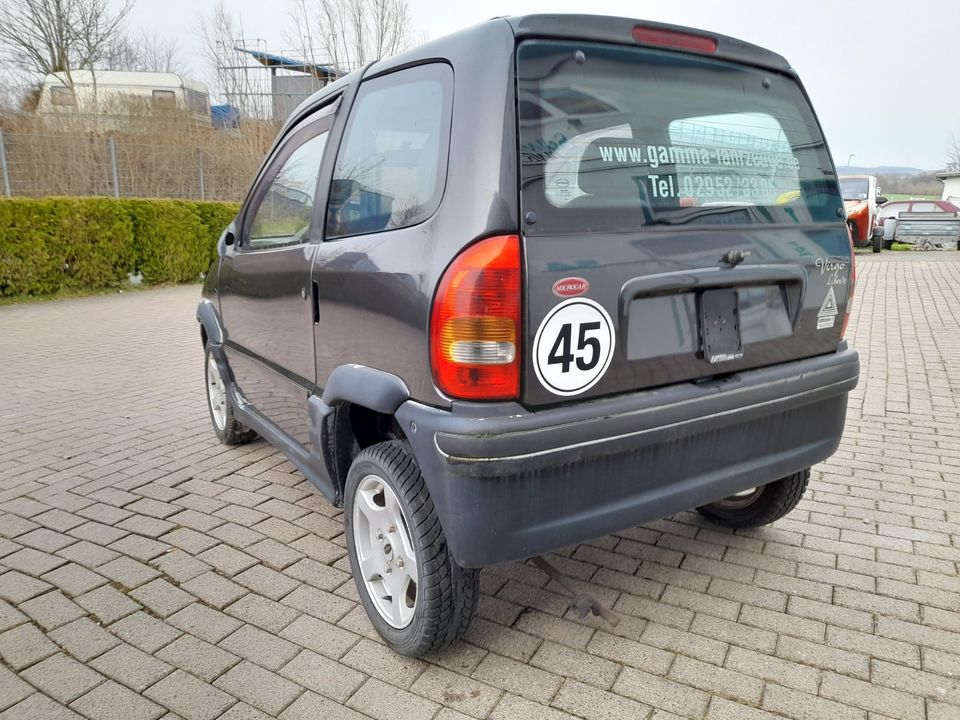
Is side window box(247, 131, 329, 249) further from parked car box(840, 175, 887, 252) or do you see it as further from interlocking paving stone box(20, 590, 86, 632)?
parked car box(840, 175, 887, 252)

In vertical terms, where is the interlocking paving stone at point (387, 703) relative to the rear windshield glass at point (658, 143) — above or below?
below

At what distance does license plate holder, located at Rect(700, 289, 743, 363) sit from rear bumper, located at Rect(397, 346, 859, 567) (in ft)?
0.31

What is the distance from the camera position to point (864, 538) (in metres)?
3.19

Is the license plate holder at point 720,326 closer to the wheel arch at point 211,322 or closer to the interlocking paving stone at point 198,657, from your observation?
the interlocking paving stone at point 198,657

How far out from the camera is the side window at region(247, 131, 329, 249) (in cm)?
296

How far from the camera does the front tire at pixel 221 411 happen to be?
4.33 metres

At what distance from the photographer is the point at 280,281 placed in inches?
120

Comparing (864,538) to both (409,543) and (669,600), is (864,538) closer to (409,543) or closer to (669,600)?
(669,600)

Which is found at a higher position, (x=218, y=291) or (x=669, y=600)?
(x=218, y=291)

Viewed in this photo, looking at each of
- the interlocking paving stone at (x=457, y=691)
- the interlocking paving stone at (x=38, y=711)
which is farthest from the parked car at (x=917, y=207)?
the interlocking paving stone at (x=38, y=711)

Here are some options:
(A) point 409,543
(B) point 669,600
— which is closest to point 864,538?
(B) point 669,600

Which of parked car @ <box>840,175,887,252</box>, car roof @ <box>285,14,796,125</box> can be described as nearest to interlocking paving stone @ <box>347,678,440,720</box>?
car roof @ <box>285,14,796,125</box>

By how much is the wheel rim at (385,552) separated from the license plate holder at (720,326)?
3.62 ft

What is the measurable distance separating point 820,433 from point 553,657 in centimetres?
127
